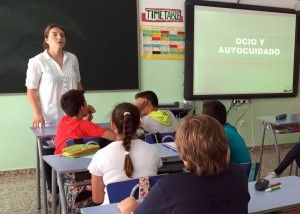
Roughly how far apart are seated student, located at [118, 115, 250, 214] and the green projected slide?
4005mm

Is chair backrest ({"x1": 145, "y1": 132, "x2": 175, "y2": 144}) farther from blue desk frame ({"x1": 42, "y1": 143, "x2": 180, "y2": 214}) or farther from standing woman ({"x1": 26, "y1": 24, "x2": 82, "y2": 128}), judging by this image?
standing woman ({"x1": 26, "y1": 24, "x2": 82, "y2": 128})

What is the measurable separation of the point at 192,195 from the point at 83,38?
3642 mm

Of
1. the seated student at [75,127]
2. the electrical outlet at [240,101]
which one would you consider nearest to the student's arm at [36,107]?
the seated student at [75,127]

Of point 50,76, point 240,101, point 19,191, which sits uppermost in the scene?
point 50,76

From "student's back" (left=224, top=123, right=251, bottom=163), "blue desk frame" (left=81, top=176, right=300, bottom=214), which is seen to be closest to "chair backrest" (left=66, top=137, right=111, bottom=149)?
"student's back" (left=224, top=123, right=251, bottom=163)

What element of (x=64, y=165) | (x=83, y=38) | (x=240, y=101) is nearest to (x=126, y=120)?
(x=64, y=165)

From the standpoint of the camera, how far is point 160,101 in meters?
5.14

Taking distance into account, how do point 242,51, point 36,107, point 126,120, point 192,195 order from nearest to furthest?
point 192,195
point 126,120
point 36,107
point 242,51

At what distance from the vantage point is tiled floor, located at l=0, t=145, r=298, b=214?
3.42 m

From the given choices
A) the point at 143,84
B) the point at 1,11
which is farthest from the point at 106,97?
the point at 1,11

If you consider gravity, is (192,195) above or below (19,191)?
above

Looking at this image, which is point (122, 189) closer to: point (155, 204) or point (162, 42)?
point (155, 204)

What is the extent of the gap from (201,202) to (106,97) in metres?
3.66

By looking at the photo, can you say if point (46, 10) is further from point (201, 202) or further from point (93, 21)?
point (201, 202)
